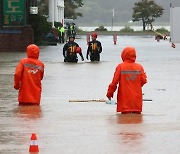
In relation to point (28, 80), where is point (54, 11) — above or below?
above

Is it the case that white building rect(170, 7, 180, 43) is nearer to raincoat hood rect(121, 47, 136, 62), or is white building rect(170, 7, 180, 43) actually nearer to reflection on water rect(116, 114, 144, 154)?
raincoat hood rect(121, 47, 136, 62)

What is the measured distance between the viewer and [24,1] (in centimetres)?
4494

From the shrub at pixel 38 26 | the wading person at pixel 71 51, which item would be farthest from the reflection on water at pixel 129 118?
the shrub at pixel 38 26

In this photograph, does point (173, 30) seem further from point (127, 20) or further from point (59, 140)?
point (127, 20)

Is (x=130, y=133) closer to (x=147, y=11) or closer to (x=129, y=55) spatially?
(x=129, y=55)

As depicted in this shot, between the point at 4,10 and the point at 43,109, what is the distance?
28167 mm

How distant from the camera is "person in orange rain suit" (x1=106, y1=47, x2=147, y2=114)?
16.0 m

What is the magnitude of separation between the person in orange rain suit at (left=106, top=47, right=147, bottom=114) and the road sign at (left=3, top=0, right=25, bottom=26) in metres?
29.0

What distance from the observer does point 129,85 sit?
1600cm

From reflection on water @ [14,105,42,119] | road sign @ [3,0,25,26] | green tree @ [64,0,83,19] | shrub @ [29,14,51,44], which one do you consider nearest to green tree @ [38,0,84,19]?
green tree @ [64,0,83,19]

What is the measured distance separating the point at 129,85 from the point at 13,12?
2956cm

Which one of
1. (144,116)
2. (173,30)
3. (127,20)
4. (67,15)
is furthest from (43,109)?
(127,20)

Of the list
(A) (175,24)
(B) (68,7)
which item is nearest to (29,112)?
(A) (175,24)

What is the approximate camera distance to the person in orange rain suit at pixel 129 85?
52.4ft
